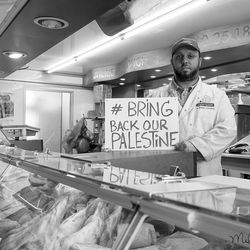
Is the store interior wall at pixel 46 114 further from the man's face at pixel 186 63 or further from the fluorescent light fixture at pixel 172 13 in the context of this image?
the man's face at pixel 186 63

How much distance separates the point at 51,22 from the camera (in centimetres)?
219

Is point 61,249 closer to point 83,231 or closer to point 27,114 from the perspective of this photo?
point 83,231

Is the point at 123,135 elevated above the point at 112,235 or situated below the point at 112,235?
above

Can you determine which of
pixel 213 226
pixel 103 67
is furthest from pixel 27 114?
pixel 213 226

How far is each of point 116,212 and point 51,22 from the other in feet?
5.27

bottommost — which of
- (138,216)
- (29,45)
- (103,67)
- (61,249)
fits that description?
(61,249)

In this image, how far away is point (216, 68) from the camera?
6.39 metres

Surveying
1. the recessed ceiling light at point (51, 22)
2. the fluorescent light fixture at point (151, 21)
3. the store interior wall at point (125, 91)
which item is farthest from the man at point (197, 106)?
the store interior wall at point (125, 91)

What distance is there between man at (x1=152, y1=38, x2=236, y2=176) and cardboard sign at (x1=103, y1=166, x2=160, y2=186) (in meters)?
0.98

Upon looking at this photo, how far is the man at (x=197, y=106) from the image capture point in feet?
6.18

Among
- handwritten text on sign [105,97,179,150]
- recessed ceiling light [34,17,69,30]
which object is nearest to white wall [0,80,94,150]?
recessed ceiling light [34,17,69,30]

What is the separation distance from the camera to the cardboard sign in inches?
31.4

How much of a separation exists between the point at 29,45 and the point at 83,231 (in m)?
2.18

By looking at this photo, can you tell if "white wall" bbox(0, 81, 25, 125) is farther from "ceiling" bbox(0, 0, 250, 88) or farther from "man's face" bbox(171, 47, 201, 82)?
"man's face" bbox(171, 47, 201, 82)
